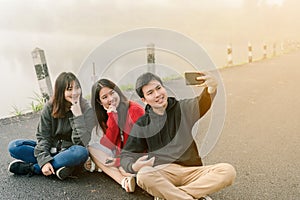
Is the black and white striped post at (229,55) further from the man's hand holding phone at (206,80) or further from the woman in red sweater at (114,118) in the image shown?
the man's hand holding phone at (206,80)

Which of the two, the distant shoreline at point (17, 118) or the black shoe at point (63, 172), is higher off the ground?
the black shoe at point (63, 172)

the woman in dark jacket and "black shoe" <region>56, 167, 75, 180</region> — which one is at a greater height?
the woman in dark jacket

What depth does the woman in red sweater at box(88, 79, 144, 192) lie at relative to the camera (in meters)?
2.17

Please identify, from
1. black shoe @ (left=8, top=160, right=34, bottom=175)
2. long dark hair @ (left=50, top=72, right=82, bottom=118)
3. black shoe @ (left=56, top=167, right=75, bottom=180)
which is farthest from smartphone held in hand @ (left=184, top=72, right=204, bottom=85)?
black shoe @ (left=8, top=160, right=34, bottom=175)

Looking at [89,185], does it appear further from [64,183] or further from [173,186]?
[173,186]

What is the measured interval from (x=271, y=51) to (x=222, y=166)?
8269 millimetres

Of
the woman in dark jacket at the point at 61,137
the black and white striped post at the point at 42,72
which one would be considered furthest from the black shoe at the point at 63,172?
the black and white striped post at the point at 42,72

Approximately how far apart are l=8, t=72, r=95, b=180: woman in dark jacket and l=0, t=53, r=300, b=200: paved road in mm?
95

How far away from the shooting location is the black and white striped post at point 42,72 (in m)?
4.50

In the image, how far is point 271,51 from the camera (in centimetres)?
948

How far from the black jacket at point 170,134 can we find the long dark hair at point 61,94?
2.00 feet

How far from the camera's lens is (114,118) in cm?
223

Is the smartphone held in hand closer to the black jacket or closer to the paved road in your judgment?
the black jacket

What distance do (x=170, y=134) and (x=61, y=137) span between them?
2.84 feet
